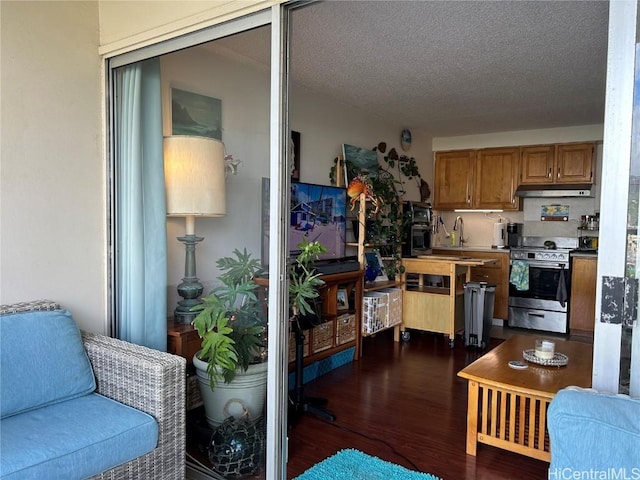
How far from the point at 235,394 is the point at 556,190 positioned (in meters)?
4.75

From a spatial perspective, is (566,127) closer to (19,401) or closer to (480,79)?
(480,79)

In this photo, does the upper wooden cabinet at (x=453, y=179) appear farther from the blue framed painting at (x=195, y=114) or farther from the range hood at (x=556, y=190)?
the blue framed painting at (x=195, y=114)

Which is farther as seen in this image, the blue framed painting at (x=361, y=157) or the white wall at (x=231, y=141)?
the blue framed painting at (x=361, y=157)

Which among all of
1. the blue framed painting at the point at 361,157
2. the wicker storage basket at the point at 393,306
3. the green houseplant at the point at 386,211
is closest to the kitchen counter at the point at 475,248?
the green houseplant at the point at 386,211

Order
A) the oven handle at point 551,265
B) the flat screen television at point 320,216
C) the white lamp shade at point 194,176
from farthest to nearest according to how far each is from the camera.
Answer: the oven handle at point 551,265, the flat screen television at point 320,216, the white lamp shade at point 194,176

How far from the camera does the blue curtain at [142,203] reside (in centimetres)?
241

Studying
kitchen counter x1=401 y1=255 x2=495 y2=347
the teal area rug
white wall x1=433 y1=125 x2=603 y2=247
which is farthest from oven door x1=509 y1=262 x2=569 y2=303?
the teal area rug

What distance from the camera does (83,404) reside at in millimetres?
1878

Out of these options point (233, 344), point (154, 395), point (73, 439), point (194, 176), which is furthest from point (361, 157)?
point (73, 439)

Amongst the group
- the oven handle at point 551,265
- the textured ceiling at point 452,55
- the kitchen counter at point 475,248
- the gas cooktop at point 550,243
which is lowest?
the oven handle at point 551,265

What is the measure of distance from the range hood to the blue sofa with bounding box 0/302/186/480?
195 inches

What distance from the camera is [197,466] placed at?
220 centimetres

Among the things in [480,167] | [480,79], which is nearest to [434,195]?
[480,167]

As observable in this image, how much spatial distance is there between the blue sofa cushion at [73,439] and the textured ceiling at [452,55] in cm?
153
